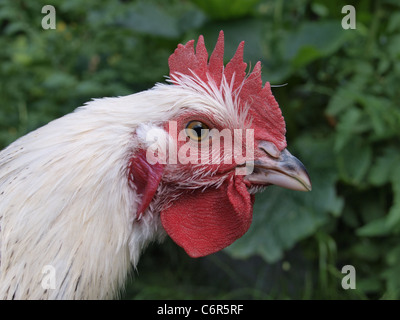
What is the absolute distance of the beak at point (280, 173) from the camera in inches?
63.8

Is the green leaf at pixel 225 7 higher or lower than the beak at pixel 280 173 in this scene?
higher

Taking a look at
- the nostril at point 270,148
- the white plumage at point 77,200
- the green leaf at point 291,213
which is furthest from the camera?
the green leaf at point 291,213

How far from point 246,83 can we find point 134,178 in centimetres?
54

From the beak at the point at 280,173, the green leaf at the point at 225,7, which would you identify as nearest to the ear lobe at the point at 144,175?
the beak at the point at 280,173

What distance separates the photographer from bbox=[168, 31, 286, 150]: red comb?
168 cm

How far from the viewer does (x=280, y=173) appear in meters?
1.64

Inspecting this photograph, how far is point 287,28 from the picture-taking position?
3.66 m

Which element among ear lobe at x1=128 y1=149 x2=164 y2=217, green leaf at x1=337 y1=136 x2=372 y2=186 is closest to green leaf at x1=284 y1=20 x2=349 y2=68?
green leaf at x1=337 y1=136 x2=372 y2=186

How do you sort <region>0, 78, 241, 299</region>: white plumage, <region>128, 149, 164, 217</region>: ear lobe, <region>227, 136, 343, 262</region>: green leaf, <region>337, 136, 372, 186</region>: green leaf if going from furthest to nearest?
1. <region>337, 136, 372, 186</region>: green leaf
2. <region>227, 136, 343, 262</region>: green leaf
3. <region>128, 149, 164, 217</region>: ear lobe
4. <region>0, 78, 241, 299</region>: white plumage

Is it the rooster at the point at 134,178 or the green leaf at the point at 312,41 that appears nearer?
the rooster at the point at 134,178

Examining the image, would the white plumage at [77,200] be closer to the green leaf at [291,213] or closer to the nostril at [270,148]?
the nostril at [270,148]

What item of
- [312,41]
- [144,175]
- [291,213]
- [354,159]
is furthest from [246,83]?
[312,41]

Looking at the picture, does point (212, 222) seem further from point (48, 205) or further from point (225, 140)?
point (48, 205)

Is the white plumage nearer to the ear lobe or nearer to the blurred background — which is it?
the ear lobe
